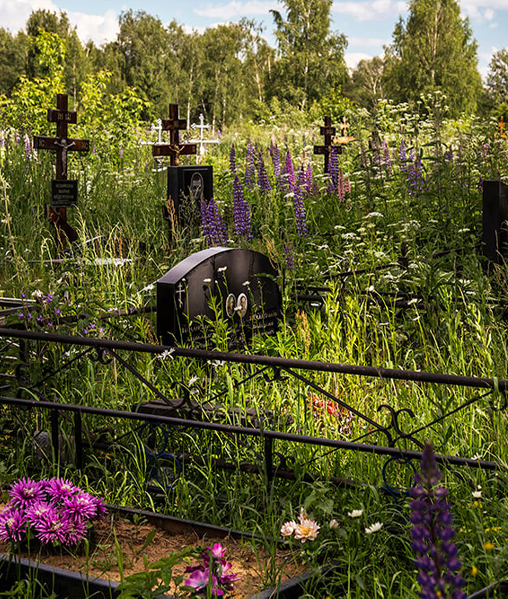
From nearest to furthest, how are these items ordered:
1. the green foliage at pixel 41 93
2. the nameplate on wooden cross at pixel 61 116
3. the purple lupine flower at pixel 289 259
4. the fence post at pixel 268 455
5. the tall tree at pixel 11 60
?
the fence post at pixel 268 455
the purple lupine flower at pixel 289 259
the nameplate on wooden cross at pixel 61 116
the green foliage at pixel 41 93
the tall tree at pixel 11 60

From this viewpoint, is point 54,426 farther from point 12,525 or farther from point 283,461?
point 283,461

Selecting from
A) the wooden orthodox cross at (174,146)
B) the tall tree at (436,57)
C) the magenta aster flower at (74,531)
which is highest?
the tall tree at (436,57)

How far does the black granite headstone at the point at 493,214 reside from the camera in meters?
5.46

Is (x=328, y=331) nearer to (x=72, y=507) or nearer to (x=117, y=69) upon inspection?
(x=72, y=507)

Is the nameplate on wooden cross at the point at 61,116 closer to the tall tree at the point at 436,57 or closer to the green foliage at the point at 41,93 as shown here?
the green foliage at the point at 41,93

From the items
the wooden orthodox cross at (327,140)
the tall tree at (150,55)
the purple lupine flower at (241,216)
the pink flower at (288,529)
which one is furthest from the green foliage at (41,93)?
the tall tree at (150,55)

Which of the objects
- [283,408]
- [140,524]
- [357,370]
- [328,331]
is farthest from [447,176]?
[140,524]

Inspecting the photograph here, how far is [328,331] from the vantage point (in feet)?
15.6

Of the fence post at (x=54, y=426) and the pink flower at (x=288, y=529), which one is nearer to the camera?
the pink flower at (x=288, y=529)

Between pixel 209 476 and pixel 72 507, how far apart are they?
24.8 inches

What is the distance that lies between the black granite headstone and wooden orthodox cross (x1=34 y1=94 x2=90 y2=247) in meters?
4.26

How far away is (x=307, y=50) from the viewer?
131 feet

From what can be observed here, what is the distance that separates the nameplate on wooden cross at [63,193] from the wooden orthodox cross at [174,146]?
1520 millimetres

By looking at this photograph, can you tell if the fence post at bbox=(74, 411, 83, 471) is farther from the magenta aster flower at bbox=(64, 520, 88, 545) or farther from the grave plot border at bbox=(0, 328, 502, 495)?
the magenta aster flower at bbox=(64, 520, 88, 545)
